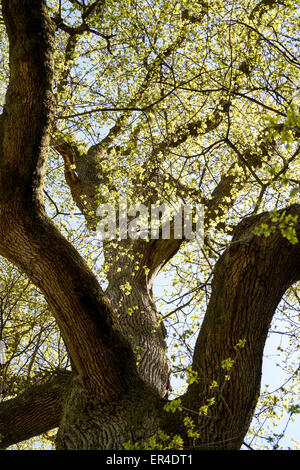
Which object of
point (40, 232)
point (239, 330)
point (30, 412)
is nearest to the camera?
point (239, 330)

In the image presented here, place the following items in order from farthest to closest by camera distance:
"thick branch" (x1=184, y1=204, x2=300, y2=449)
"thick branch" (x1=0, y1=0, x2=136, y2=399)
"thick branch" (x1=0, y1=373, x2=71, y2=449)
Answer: "thick branch" (x1=0, y1=373, x2=71, y2=449), "thick branch" (x1=0, y1=0, x2=136, y2=399), "thick branch" (x1=184, y1=204, x2=300, y2=449)

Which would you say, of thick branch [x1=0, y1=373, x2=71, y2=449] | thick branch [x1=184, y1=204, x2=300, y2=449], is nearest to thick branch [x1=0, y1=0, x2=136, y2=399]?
thick branch [x1=184, y1=204, x2=300, y2=449]

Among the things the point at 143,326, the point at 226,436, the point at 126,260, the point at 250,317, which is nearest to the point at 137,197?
the point at 126,260

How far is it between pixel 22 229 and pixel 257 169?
568 centimetres

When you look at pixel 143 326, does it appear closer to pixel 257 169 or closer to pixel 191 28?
pixel 257 169

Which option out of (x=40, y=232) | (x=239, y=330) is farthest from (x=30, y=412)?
(x=239, y=330)

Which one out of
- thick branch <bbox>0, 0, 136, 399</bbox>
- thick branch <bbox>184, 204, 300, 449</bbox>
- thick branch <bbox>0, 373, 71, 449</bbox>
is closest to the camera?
thick branch <bbox>184, 204, 300, 449</bbox>

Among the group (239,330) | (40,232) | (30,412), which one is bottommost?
(30,412)

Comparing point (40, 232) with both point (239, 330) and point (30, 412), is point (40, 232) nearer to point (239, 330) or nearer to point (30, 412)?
point (239, 330)

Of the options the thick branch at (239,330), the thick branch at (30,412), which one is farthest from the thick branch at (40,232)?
the thick branch at (30,412)

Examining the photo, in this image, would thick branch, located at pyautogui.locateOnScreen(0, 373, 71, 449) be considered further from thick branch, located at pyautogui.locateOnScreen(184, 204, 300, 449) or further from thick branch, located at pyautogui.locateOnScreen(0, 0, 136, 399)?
thick branch, located at pyautogui.locateOnScreen(184, 204, 300, 449)

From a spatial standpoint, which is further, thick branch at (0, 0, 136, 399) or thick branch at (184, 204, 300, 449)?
thick branch at (0, 0, 136, 399)

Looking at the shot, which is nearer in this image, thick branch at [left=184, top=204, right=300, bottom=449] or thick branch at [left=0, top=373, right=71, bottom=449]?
thick branch at [left=184, top=204, right=300, bottom=449]

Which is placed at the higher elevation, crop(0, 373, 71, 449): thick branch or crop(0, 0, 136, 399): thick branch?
crop(0, 0, 136, 399): thick branch
